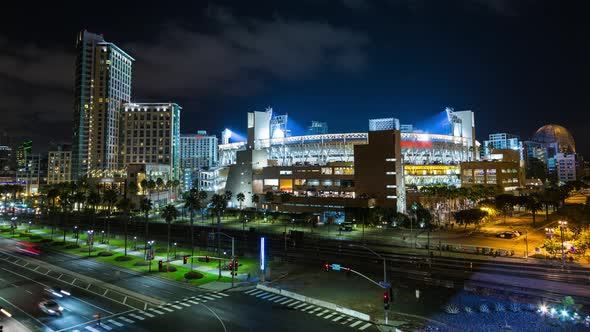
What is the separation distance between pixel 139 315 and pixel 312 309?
1998 centimetres

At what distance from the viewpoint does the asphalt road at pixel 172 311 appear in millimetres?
36156

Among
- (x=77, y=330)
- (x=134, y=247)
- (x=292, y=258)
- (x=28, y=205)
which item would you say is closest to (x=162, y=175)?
(x=28, y=205)

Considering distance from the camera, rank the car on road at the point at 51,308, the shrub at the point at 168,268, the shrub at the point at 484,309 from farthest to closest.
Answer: the shrub at the point at 168,268 → the car on road at the point at 51,308 → the shrub at the point at 484,309

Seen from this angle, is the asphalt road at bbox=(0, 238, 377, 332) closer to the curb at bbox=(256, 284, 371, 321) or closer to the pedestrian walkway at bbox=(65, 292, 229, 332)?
the pedestrian walkway at bbox=(65, 292, 229, 332)

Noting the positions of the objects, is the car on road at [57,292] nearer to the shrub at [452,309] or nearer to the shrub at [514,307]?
the shrub at [452,309]

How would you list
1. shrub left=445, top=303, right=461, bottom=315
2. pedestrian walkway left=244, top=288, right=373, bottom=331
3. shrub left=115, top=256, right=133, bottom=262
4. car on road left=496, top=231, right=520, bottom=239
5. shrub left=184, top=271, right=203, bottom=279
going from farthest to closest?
car on road left=496, top=231, right=520, bottom=239 → shrub left=115, top=256, right=133, bottom=262 → shrub left=184, top=271, right=203, bottom=279 → shrub left=445, top=303, right=461, bottom=315 → pedestrian walkway left=244, top=288, right=373, bottom=331

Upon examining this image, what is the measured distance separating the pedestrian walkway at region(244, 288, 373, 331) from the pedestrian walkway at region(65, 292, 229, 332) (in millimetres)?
4854

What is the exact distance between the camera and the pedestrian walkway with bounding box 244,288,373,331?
36.9m

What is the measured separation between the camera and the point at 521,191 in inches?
6496

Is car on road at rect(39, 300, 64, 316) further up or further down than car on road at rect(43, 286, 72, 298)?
further up

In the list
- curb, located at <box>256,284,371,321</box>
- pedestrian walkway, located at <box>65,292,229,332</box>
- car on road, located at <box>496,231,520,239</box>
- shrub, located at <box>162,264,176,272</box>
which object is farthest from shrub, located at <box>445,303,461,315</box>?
car on road, located at <box>496,231,520,239</box>

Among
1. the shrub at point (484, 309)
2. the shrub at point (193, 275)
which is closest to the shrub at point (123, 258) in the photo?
the shrub at point (193, 275)

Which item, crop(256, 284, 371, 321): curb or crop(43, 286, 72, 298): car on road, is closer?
crop(256, 284, 371, 321): curb

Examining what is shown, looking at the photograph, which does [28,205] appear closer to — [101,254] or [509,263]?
[101,254]
